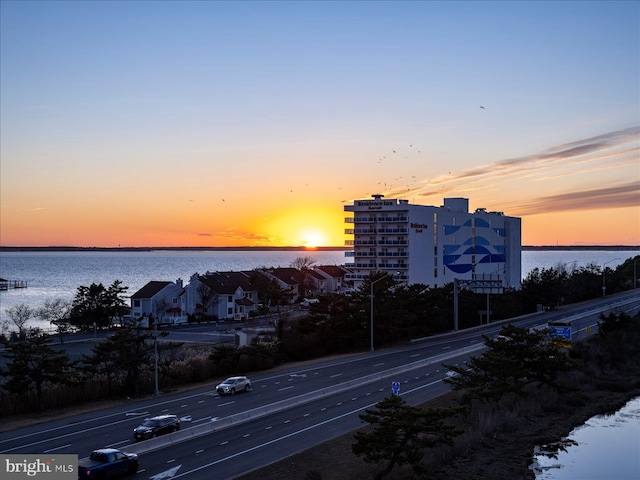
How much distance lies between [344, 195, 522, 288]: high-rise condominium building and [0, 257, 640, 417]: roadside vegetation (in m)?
13.4

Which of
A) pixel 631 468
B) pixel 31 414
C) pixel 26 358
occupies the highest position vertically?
pixel 26 358

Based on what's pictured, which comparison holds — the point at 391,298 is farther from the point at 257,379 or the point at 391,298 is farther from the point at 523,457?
the point at 523,457

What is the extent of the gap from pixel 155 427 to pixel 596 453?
A: 27.1m

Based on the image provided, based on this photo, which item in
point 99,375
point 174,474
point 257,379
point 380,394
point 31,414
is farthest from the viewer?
point 257,379

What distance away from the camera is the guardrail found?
30.0 m

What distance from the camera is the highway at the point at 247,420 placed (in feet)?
94.6

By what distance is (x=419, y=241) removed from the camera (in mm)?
107938

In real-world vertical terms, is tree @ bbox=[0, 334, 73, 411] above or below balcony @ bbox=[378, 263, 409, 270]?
below

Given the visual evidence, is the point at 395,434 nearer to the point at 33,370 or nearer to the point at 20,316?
the point at 33,370

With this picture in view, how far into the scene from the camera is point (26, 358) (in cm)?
3906

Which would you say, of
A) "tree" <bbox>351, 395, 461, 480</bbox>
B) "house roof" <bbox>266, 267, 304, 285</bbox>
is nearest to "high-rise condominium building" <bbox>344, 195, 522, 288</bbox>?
"house roof" <bbox>266, 267, 304, 285</bbox>

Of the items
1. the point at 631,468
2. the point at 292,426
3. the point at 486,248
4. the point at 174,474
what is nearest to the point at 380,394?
the point at 292,426

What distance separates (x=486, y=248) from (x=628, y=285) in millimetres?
53969

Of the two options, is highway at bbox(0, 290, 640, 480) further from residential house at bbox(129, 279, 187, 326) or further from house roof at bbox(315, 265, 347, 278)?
house roof at bbox(315, 265, 347, 278)
